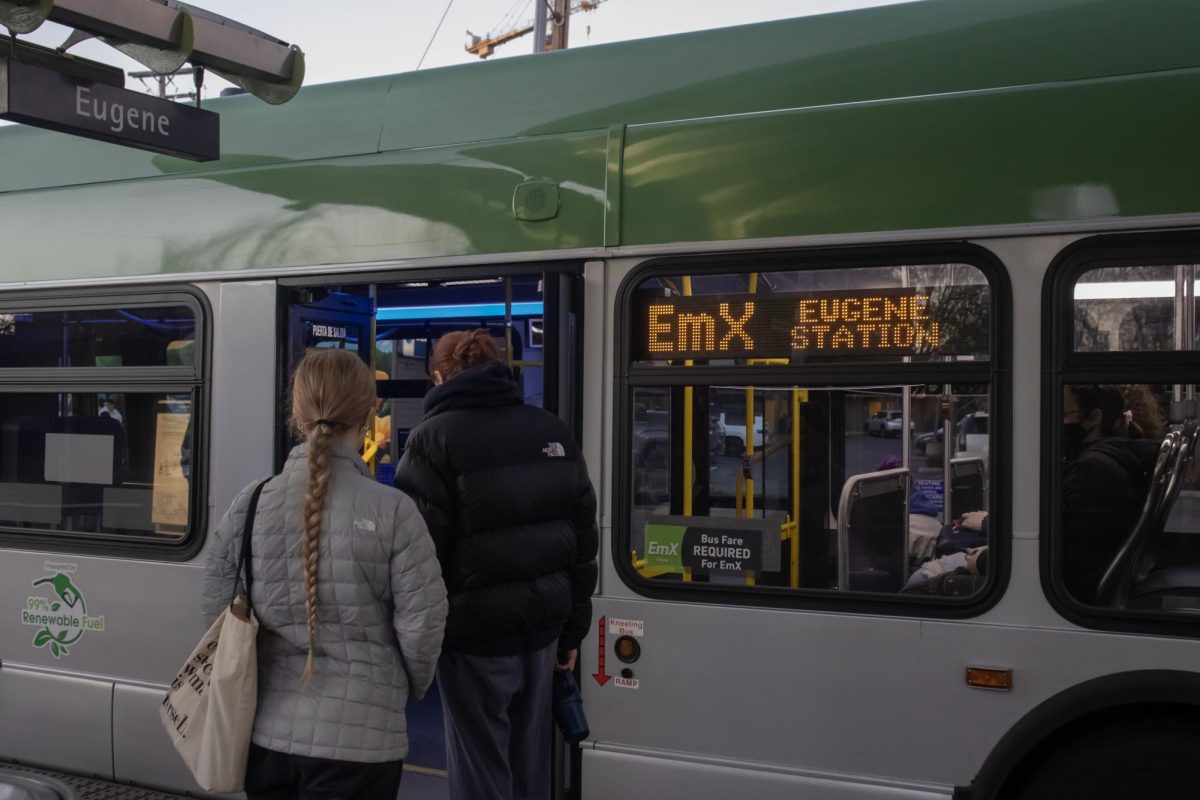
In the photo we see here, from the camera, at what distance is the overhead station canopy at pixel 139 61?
3422 mm

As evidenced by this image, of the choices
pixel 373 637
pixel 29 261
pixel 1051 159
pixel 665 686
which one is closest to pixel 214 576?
pixel 373 637

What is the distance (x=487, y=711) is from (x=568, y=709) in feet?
0.96

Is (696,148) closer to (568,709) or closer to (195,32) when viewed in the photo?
(195,32)

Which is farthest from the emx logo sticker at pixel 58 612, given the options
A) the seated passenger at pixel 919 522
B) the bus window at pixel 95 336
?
the seated passenger at pixel 919 522

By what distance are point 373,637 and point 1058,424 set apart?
204cm

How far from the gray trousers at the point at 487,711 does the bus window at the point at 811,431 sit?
1.97ft

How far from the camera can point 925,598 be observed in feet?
10.7

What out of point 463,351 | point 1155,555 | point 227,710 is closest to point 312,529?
point 227,710

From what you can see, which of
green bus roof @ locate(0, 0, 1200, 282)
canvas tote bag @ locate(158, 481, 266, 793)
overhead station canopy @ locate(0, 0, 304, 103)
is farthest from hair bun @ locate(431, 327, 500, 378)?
overhead station canopy @ locate(0, 0, 304, 103)

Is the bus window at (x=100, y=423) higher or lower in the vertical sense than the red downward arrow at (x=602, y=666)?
higher

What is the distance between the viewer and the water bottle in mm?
3282

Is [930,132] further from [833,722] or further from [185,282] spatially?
[185,282]

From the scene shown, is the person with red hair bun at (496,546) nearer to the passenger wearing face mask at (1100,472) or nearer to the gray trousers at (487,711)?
the gray trousers at (487,711)

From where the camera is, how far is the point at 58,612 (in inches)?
181
